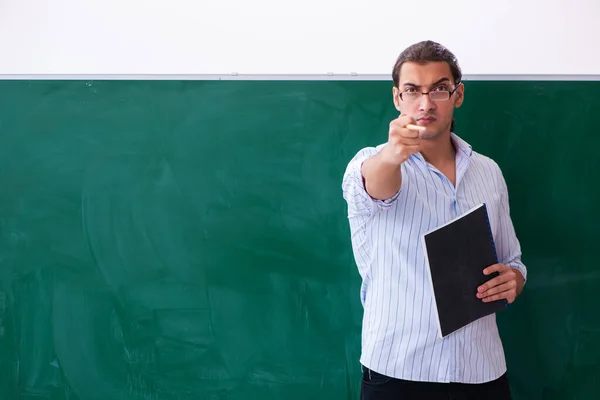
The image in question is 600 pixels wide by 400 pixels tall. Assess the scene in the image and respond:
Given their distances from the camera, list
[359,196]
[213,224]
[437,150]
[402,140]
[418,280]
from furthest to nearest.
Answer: [213,224] → [437,150] → [418,280] → [359,196] → [402,140]

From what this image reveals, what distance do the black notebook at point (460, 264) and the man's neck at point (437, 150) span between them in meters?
0.23

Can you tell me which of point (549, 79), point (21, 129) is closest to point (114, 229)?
point (21, 129)

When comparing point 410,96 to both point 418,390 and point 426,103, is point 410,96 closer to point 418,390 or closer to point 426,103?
point 426,103

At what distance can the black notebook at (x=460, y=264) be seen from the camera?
1.30 m

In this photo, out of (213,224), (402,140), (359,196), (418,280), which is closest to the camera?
(402,140)

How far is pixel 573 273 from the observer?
1.87 metres

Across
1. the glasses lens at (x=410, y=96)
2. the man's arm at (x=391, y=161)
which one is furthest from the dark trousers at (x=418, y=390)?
the glasses lens at (x=410, y=96)

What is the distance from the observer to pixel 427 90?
1.42 meters
